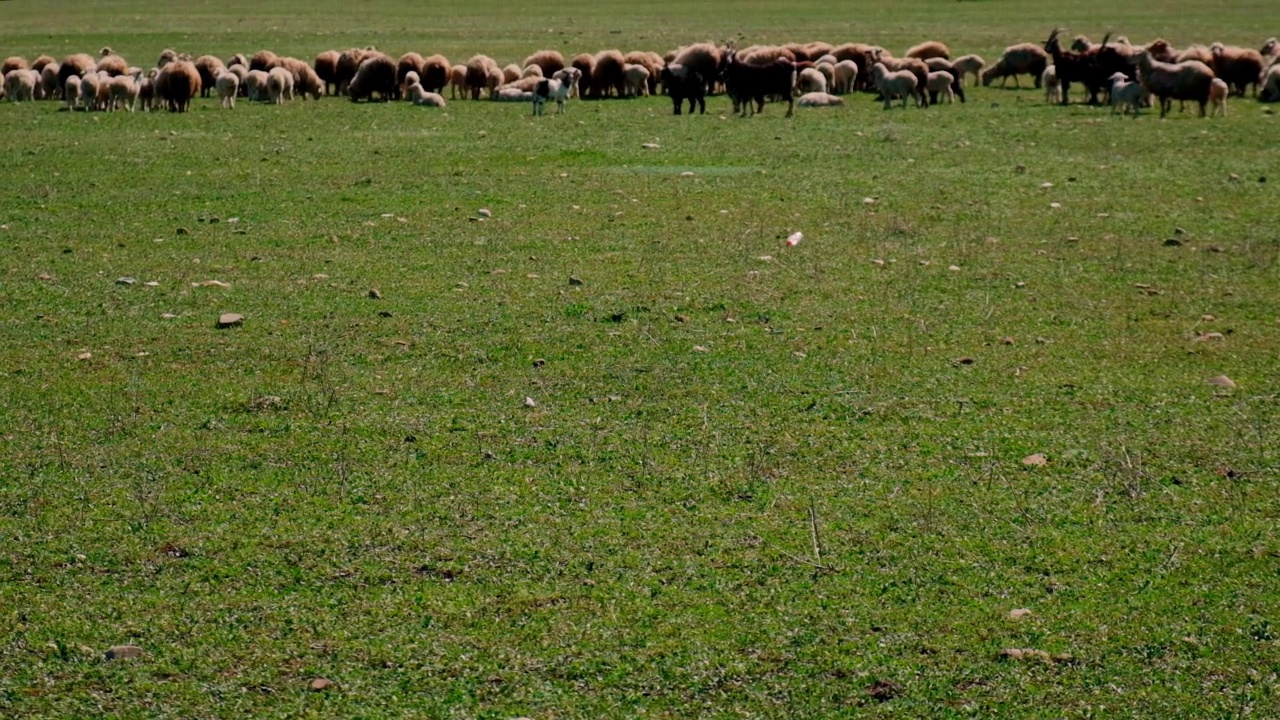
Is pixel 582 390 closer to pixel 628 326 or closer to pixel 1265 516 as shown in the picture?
pixel 628 326

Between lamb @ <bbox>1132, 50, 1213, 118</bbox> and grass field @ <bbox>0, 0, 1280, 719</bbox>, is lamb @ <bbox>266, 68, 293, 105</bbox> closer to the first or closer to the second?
grass field @ <bbox>0, 0, 1280, 719</bbox>

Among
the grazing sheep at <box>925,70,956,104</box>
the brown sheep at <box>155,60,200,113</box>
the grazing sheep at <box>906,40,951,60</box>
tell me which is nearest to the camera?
the brown sheep at <box>155,60,200,113</box>

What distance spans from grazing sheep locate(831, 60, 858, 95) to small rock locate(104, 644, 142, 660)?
26928mm

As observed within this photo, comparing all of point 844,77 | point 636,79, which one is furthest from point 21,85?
point 844,77

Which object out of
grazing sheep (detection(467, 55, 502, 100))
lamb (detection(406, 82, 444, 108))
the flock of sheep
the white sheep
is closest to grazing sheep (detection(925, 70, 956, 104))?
the flock of sheep

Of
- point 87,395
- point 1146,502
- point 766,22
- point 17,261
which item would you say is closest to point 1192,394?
point 1146,502

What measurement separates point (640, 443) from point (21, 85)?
2488 centimetres

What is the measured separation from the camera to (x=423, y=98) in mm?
29188

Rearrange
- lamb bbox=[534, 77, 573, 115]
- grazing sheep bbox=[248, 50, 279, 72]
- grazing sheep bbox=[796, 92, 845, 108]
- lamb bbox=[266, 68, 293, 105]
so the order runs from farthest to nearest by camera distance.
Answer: grazing sheep bbox=[248, 50, 279, 72] < lamb bbox=[266, 68, 293, 105] < grazing sheep bbox=[796, 92, 845, 108] < lamb bbox=[534, 77, 573, 115]

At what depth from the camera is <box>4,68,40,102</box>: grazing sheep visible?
29.8m

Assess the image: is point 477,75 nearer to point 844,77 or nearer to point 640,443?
point 844,77

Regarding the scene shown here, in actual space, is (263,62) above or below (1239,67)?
below

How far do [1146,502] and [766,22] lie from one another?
49.3 m

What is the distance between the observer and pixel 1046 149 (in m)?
20.8
